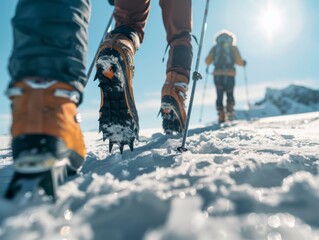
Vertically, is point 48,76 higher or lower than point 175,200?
higher

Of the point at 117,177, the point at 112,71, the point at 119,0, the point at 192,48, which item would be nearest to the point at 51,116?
the point at 117,177

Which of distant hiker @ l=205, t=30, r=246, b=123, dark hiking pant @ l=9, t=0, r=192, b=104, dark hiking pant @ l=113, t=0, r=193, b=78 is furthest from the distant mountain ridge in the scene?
dark hiking pant @ l=9, t=0, r=192, b=104

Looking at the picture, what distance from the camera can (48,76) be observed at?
3.48 feet

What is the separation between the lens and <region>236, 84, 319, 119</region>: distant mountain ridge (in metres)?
68.7

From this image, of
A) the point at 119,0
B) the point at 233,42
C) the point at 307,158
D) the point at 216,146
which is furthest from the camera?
the point at 233,42

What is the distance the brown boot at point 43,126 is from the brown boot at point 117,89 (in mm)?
562

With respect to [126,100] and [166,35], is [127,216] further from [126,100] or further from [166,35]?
[166,35]

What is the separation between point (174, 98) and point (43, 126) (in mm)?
1592

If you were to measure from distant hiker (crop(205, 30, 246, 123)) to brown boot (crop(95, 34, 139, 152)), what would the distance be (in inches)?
281

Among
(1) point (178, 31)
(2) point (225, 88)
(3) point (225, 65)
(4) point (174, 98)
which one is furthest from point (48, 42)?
(3) point (225, 65)

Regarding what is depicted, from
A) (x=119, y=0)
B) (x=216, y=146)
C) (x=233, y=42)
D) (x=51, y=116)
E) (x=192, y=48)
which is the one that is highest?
(x=233, y=42)

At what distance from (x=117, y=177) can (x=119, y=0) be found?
1.57 metres

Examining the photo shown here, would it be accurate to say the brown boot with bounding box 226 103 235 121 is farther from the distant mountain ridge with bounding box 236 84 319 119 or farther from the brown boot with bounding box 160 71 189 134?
the distant mountain ridge with bounding box 236 84 319 119

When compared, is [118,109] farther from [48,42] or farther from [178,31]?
[178,31]
